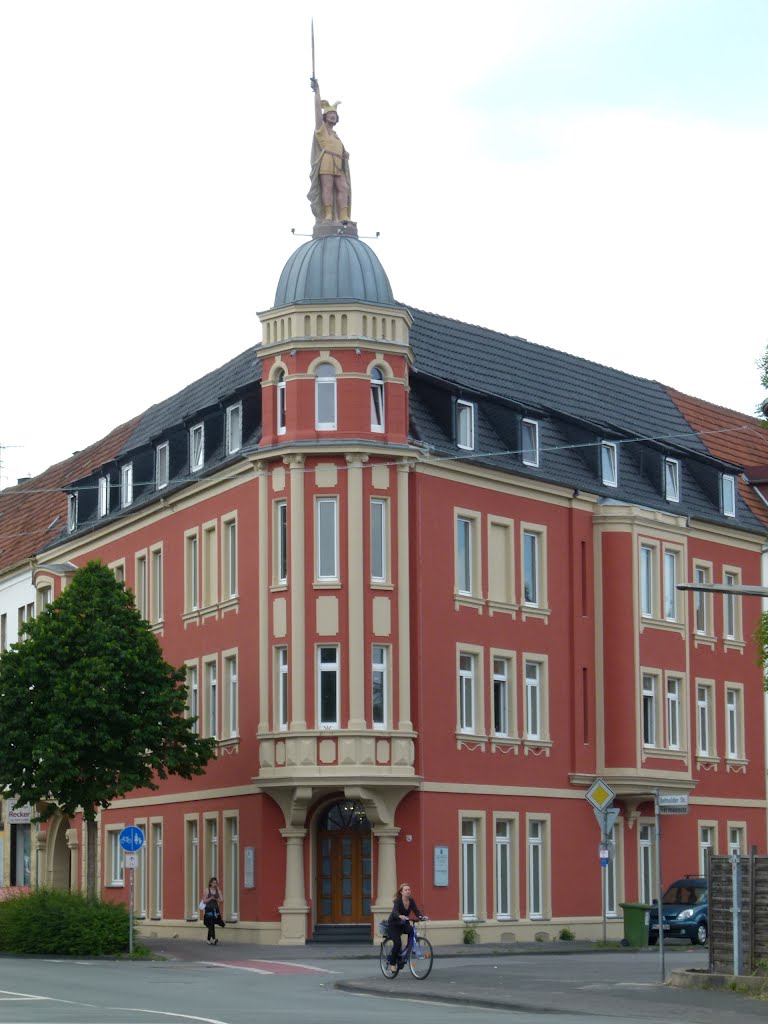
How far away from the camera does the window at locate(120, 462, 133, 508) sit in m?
54.5

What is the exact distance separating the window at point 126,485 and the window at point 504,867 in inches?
585

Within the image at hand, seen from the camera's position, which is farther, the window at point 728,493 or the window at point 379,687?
the window at point 728,493

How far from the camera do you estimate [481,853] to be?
45219 millimetres

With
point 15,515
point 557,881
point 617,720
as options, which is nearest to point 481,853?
point 557,881

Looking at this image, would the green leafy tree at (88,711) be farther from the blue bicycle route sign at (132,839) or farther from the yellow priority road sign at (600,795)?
the yellow priority road sign at (600,795)

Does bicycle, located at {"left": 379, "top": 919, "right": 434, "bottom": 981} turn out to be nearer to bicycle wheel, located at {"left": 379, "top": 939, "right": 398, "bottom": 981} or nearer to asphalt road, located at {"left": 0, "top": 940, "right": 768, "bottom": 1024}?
bicycle wheel, located at {"left": 379, "top": 939, "right": 398, "bottom": 981}

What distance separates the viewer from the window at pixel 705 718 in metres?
53.3

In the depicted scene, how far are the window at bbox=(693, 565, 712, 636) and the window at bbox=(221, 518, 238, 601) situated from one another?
44.0ft

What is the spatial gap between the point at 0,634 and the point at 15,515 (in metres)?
5.82

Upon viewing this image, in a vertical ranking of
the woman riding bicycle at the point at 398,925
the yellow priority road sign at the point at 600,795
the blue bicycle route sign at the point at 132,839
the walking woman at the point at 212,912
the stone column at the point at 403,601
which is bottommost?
the walking woman at the point at 212,912

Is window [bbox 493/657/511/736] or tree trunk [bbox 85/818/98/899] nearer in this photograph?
tree trunk [bbox 85/818/98/899]

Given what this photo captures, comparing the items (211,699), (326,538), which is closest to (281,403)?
(326,538)

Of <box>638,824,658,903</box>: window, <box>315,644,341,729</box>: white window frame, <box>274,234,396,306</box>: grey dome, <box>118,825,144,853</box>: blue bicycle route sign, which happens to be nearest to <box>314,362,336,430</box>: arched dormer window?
<box>274,234,396,306</box>: grey dome

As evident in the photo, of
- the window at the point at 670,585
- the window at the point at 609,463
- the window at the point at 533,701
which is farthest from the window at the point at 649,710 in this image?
the window at the point at 609,463
